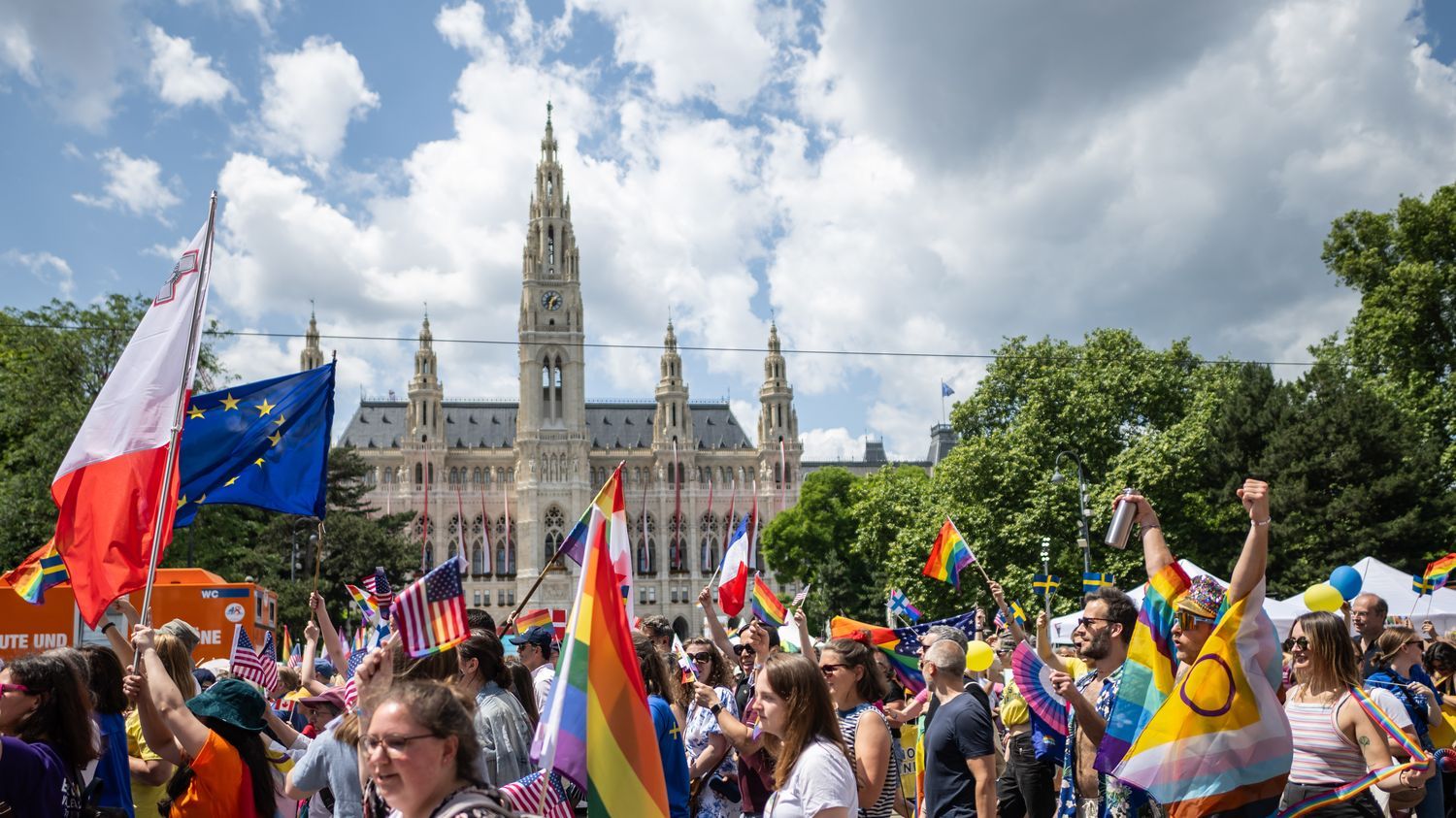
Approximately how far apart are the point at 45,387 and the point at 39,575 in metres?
23.2

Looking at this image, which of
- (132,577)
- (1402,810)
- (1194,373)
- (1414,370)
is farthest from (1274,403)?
(132,577)

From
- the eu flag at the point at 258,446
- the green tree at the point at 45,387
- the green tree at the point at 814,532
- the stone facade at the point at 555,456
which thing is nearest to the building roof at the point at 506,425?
the stone facade at the point at 555,456

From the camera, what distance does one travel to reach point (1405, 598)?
16844mm

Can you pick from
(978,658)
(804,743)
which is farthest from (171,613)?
(804,743)

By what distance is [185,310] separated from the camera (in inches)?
296

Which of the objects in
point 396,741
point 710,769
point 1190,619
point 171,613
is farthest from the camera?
point 171,613

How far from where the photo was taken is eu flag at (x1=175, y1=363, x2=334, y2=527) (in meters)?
9.49

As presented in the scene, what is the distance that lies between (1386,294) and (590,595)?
31980 millimetres

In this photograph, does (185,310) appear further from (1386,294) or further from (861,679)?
(1386,294)

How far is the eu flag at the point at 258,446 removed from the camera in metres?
9.49

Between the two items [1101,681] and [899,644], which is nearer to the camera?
[1101,681]

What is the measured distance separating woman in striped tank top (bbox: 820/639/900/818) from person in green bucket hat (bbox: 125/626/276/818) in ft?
8.16

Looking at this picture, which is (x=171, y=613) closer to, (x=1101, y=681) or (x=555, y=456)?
(x=1101, y=681)

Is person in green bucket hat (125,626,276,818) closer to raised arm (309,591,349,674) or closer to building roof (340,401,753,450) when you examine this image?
raised arm (309,591,349,674)
